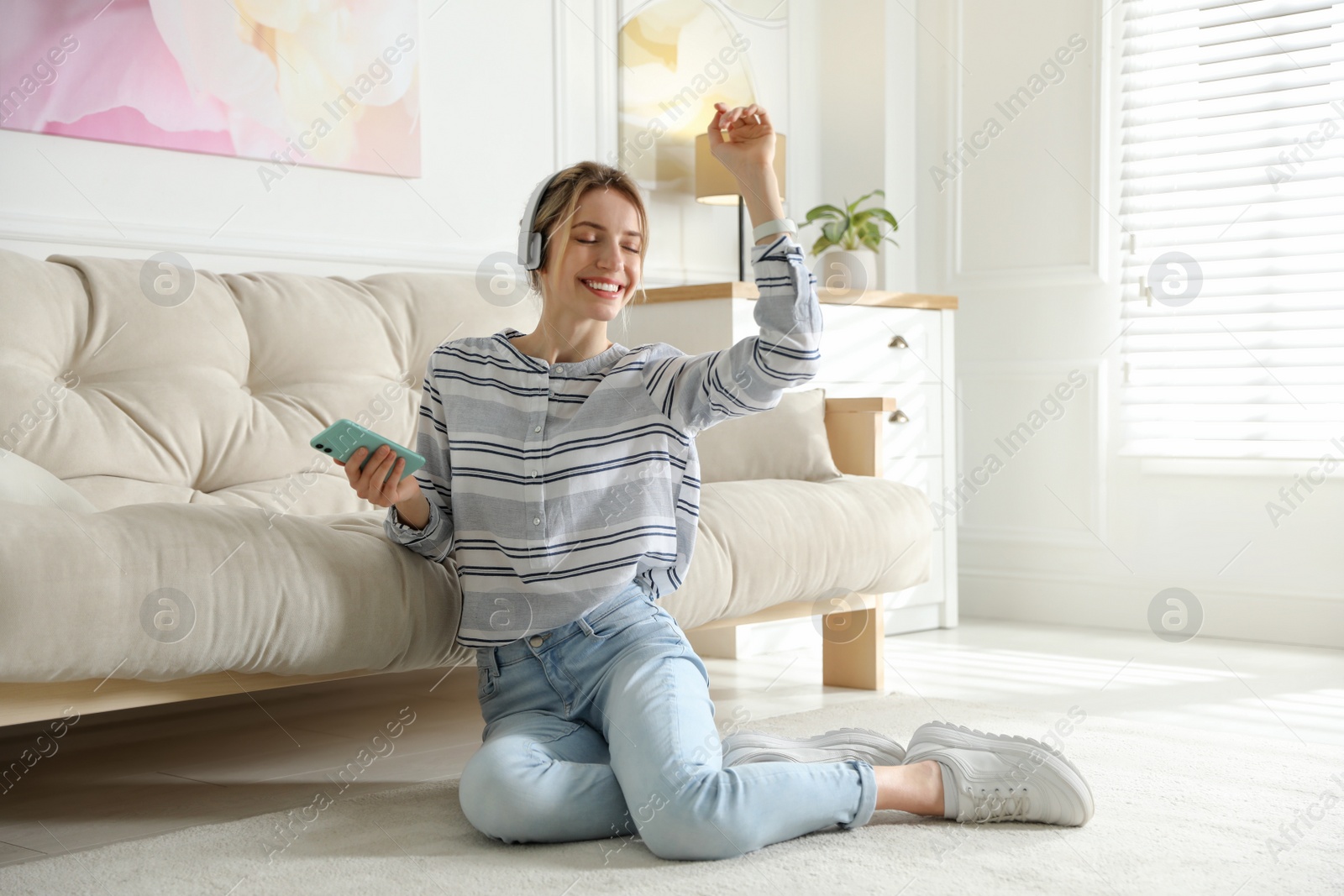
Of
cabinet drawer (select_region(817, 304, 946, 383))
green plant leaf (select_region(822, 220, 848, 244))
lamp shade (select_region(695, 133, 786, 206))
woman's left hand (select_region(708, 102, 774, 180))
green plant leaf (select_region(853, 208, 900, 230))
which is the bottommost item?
cabinet drawer (select_region(817, 304, 946, 383))

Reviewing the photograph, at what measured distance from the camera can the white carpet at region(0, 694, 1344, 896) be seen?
1.25 m

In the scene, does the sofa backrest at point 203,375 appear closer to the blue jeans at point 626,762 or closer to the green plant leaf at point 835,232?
the blue jeans at point 626,762

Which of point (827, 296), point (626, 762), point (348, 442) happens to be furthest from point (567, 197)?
point (827, 296)

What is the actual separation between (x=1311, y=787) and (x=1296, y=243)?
1.85m

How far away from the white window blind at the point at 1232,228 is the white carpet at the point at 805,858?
5.56 ft

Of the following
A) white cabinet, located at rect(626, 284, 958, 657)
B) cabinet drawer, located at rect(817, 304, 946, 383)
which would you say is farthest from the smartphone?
cabinet drawer, located at rect(817, 304, 946, 383)

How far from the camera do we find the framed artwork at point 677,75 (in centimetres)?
331

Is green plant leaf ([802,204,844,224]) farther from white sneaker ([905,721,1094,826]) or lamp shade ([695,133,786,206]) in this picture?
white sneaker ([905,721,1094,826])

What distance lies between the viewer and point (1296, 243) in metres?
3.09

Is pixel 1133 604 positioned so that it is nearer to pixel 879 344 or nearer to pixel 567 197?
pixel 879 344

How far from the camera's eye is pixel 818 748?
1.58 metres

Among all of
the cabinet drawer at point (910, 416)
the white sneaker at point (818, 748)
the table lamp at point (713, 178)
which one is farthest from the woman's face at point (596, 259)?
the table lamp at point (713, 178)

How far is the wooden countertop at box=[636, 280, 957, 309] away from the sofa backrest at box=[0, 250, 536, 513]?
664 millimetres

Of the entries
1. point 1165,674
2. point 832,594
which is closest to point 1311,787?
point 832,594
